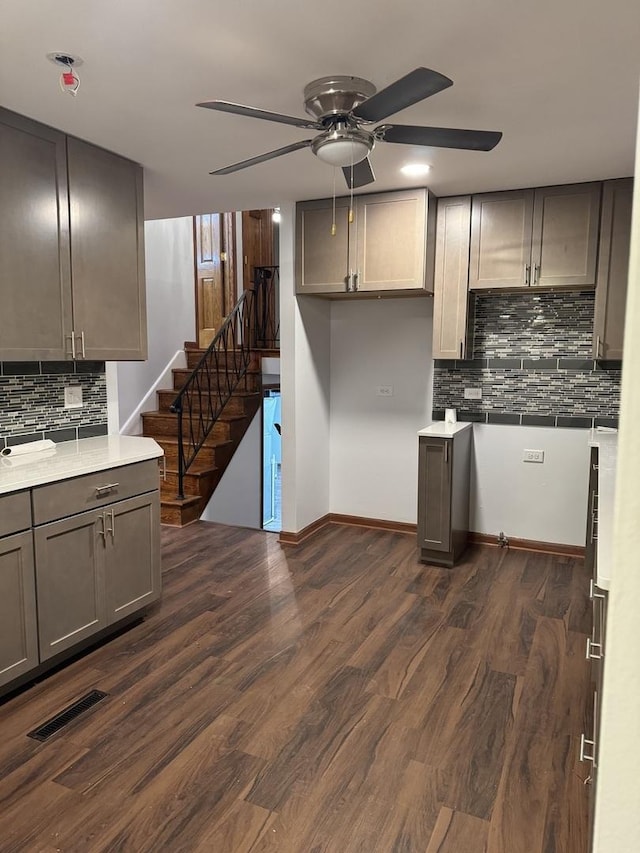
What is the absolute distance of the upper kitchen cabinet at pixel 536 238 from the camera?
3633mm

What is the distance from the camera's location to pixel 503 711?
2.44 metres

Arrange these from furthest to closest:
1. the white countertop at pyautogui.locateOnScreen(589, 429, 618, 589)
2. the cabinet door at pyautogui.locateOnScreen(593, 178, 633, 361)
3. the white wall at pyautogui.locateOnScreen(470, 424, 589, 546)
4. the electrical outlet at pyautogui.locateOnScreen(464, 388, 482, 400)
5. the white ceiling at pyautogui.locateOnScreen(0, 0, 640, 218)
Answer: the electrical outlet at pyautogui.locateOnScreen(464, 388, 482, 400), the white wall at pyautogui.locateOnScreen(470, 424, 589, 546), the cabinet door at pyautogui.locateOnScreen(593, 178, 633, 361), the white ceiling at pyautogui.locateOnScreen(0, 0, 640, 218), the white countertop at pyautogui.locateOnScreen(589, 429, 618, 589)

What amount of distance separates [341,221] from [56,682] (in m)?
3.15

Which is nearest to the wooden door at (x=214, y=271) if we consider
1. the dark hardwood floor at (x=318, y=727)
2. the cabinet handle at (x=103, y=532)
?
the dark hardwood floor at (x=318, y=727)

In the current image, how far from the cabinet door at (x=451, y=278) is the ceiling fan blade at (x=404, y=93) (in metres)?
2.02

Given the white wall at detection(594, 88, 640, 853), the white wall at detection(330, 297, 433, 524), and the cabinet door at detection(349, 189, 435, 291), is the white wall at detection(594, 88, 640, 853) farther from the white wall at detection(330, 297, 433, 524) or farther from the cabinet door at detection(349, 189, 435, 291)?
the white wall at detection(330, 297, 433, 524)

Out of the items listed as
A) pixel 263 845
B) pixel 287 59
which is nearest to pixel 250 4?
pixel 287 59

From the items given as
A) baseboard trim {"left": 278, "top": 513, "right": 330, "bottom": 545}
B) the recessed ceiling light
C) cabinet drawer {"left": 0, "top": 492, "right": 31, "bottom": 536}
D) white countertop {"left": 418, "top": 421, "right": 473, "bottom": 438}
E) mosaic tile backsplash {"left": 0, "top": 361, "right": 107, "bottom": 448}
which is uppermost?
the recessed ceiling light

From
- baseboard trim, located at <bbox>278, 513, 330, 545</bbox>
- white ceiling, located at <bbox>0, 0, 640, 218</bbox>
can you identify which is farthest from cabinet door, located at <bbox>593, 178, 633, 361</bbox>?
baseboard trim, located at <bbox>278, 513, 330, 545</bbox>

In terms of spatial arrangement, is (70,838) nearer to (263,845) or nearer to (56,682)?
(263,845)

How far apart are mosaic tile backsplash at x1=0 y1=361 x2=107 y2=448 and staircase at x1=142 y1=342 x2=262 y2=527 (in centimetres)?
150

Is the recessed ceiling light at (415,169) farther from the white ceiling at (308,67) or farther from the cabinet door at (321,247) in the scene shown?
the cabinet door at (321,247)

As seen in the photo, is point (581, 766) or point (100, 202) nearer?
point (581, 766)

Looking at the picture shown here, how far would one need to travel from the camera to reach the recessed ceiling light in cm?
326
